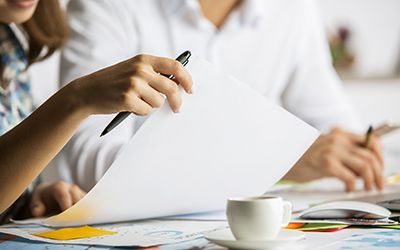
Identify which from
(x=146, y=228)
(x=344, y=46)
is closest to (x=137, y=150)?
(x=146, y=228)

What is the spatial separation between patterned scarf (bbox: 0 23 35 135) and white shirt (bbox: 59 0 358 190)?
100 mm

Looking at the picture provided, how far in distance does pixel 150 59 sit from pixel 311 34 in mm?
1036

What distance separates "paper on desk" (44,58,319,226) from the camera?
50cm

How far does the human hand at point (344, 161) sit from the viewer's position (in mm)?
866

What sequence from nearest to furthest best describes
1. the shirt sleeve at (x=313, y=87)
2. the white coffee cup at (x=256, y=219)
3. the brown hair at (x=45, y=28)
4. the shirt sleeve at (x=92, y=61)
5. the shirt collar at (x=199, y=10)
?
the white coffee cup at (x=256, y=219), the shirt sleeve at (x=92, y=61), the brown hair at (x=45, y=28), the shirt collar at (x=199, y=10), the shirt sleeve at (x=313, y=87)

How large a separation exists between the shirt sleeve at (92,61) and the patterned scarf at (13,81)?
0.10m

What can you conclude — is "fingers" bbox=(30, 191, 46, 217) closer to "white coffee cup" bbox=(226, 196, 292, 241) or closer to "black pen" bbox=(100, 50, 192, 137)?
"black pen" bbox=(100, 50, 192, 137)

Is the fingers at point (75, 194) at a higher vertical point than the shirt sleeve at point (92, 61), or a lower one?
lower

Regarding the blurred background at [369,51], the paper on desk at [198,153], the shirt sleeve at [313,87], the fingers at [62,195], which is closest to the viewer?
the paper on desk at [198,153]

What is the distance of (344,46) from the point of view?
257 centimetres

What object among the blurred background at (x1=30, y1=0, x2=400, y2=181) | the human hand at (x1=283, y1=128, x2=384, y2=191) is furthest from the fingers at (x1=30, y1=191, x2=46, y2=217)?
the blurred background at (x1=30, y1=0, x2=400, y2=181)

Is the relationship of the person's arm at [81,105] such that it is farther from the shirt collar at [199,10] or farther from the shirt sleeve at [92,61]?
the shirt collar at [199,10]

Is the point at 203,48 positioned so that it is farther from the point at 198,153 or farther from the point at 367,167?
the point at 198,153

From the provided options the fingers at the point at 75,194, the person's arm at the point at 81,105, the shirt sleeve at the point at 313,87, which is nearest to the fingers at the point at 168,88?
the person's arm at the point at 81,105
